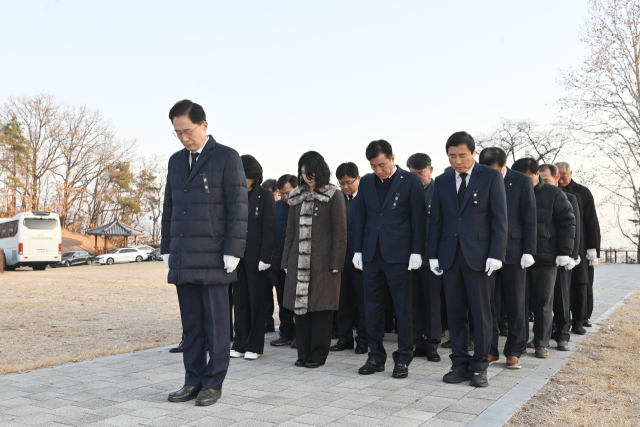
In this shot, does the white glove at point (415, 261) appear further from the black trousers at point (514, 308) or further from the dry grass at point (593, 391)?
the dry grass at point (593, 391)

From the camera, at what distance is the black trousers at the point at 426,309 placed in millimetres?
5941

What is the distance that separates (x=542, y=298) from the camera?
610cm

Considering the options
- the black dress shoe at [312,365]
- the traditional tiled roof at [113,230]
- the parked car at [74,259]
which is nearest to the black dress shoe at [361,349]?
the black dress shoe at [312,365]

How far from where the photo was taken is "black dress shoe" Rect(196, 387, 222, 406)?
159 inches

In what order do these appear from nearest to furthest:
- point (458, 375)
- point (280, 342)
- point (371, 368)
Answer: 1. point (458, 375)
2. point (371, 368)
3. point (280, 342)

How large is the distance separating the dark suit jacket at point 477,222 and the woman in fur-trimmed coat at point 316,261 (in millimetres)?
1145

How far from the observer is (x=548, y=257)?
607cm

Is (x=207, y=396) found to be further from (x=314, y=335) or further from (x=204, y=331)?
(x=314, y=335)

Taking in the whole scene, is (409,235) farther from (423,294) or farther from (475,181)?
(423,294)

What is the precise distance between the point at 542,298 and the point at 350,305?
83.7 inches

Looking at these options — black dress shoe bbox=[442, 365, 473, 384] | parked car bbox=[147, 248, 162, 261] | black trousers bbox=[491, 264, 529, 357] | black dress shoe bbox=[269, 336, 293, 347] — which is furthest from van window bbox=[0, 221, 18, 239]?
black dress shoe bbox=[442, 365, 473, 384]

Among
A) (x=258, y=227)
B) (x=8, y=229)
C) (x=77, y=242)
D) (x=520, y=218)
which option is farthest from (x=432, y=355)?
(x=77, y=242)

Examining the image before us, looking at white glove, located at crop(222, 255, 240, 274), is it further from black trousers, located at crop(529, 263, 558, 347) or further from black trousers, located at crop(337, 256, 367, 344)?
black trousers, located at crop(529, 263, 558, 347)

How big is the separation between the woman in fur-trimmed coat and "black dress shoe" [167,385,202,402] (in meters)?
1.44
